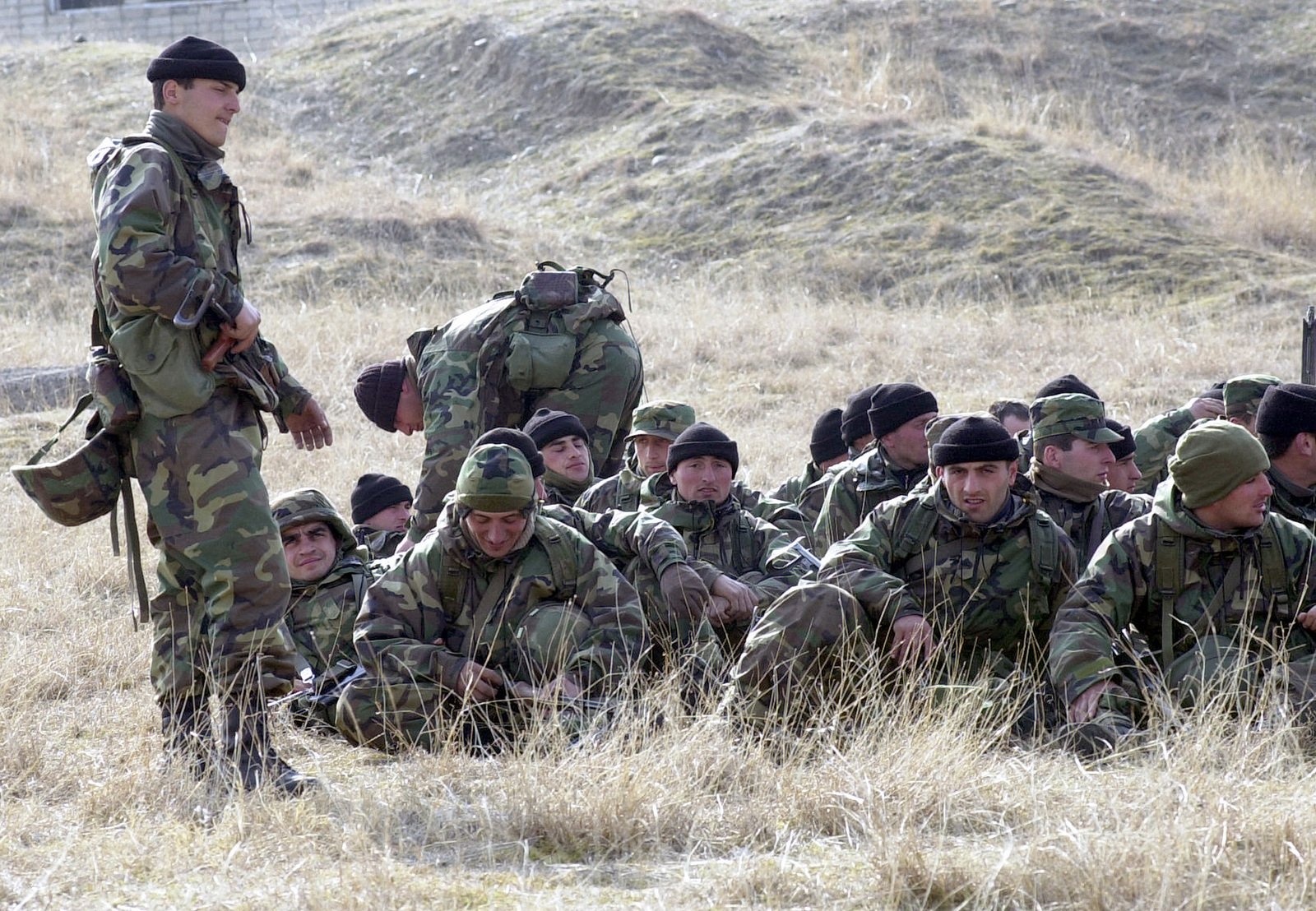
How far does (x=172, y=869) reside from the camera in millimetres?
3604

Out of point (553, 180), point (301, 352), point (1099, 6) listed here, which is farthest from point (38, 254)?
point (1099, 6)

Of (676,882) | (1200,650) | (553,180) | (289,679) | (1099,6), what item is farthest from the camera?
(1099,6)

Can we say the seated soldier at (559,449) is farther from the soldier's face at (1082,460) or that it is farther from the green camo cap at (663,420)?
the soldier's face at (1082,460)

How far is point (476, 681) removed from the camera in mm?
4863

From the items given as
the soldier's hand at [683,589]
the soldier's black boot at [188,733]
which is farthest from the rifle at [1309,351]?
the soldier's black boot at [188,733]

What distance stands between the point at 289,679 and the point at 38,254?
12.6m

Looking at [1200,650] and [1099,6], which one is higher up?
[1099,6]

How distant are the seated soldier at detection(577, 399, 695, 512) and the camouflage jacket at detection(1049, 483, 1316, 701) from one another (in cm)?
232

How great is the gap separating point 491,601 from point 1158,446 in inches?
138

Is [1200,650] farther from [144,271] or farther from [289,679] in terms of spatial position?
[144,271]

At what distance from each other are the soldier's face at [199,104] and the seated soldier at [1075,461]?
3.27 meters

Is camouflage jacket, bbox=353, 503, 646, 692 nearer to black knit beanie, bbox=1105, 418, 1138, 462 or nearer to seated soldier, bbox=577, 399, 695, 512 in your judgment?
seated soldier, bbox=577, 399, 695, 512

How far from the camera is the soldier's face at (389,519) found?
707 cm

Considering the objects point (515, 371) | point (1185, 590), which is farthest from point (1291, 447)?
point (515, 371)
